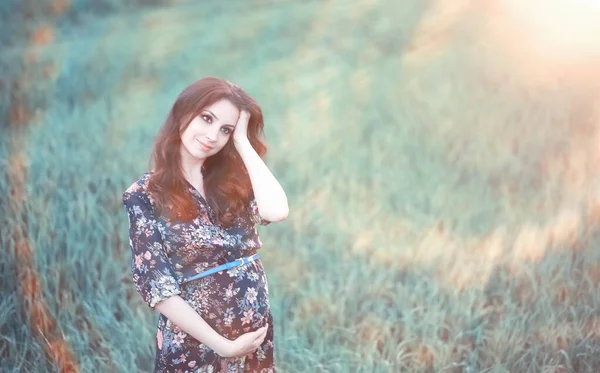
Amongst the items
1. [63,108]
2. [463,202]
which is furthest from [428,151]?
[63,108]

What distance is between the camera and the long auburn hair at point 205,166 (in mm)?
2156

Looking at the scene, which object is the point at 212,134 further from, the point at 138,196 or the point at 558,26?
the point at 558,26

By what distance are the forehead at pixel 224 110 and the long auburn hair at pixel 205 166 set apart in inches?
0.4

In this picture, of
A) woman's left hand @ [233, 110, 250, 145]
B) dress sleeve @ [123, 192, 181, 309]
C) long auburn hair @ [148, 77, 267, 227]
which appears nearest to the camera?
dress sleeve @ [123, 192, 181, 309]

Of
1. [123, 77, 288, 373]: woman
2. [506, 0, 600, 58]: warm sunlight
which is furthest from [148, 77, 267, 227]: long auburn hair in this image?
[506, 0, 600, 58]: warm sunlight

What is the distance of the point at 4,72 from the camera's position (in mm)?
3133

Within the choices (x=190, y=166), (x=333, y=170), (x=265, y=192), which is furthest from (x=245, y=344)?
(x=333, y=170)

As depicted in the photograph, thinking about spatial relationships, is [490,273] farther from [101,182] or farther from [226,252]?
[101,182]

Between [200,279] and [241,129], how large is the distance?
0.44 metres

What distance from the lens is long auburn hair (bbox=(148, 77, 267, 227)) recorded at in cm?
216

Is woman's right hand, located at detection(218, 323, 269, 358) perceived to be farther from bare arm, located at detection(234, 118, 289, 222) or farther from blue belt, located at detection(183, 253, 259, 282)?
bare arm, located at detection(234, 118, 289, 222)

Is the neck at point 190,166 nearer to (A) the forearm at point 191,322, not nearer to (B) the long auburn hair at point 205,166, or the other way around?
(B) the long auburn hair at point 205,166

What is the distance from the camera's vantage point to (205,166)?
2330mm

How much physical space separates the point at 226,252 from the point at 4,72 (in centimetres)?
148
